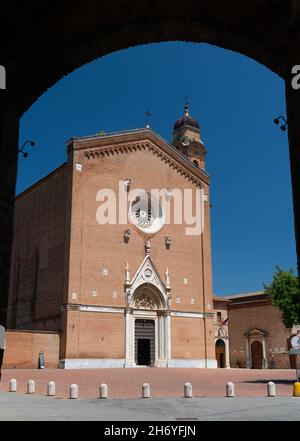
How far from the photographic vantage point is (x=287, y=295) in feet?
87.6

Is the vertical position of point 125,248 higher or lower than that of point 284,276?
higher

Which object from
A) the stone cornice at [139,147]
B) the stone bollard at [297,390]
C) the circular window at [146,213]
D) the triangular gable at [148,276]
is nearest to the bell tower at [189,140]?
the stone cornice at [139,147]

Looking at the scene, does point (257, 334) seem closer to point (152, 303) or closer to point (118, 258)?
point (152, 303)

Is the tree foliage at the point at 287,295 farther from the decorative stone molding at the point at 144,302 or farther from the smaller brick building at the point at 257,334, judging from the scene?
the smaller brick building at the point at 257,334

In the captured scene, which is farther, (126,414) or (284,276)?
(284,276)

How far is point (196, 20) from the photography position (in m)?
6.71

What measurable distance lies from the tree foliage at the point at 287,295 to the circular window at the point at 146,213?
10568 millimetres

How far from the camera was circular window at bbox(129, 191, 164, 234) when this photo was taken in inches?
1420

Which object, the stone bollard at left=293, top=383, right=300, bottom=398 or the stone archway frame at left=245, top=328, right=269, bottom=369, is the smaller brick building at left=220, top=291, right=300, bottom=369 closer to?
the stone archway frame at left=245, top=328, right=269, bottom=369

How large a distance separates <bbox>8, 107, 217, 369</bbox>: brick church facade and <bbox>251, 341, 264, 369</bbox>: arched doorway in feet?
39.5

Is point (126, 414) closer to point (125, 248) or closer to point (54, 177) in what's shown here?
point (125, 248)

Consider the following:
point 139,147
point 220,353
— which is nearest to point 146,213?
point 139,147

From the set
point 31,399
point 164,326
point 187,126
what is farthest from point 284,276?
point 187,126
